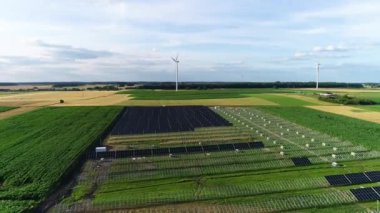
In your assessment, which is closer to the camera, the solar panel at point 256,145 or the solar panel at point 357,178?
the solar panel at point 357,178

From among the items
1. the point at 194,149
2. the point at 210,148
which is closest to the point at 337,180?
the point at 210,148

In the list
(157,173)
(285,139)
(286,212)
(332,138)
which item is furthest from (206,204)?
(332,138)

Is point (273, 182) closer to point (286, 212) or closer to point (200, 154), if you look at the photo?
point (286, 212)

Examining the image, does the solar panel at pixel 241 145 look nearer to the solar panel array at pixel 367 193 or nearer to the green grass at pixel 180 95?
the solar panel array at pixel 367 193

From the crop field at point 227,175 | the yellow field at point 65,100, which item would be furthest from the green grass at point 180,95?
the crop field at point 227,175

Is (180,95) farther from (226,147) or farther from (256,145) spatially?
(226,147)

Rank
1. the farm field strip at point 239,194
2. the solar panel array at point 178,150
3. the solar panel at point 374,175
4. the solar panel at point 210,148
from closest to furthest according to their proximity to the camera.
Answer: the farm field strip at point 239,194, the solar panel at point 374,175, the solar panel array at point 178,150, the solar panel at point 210,148
